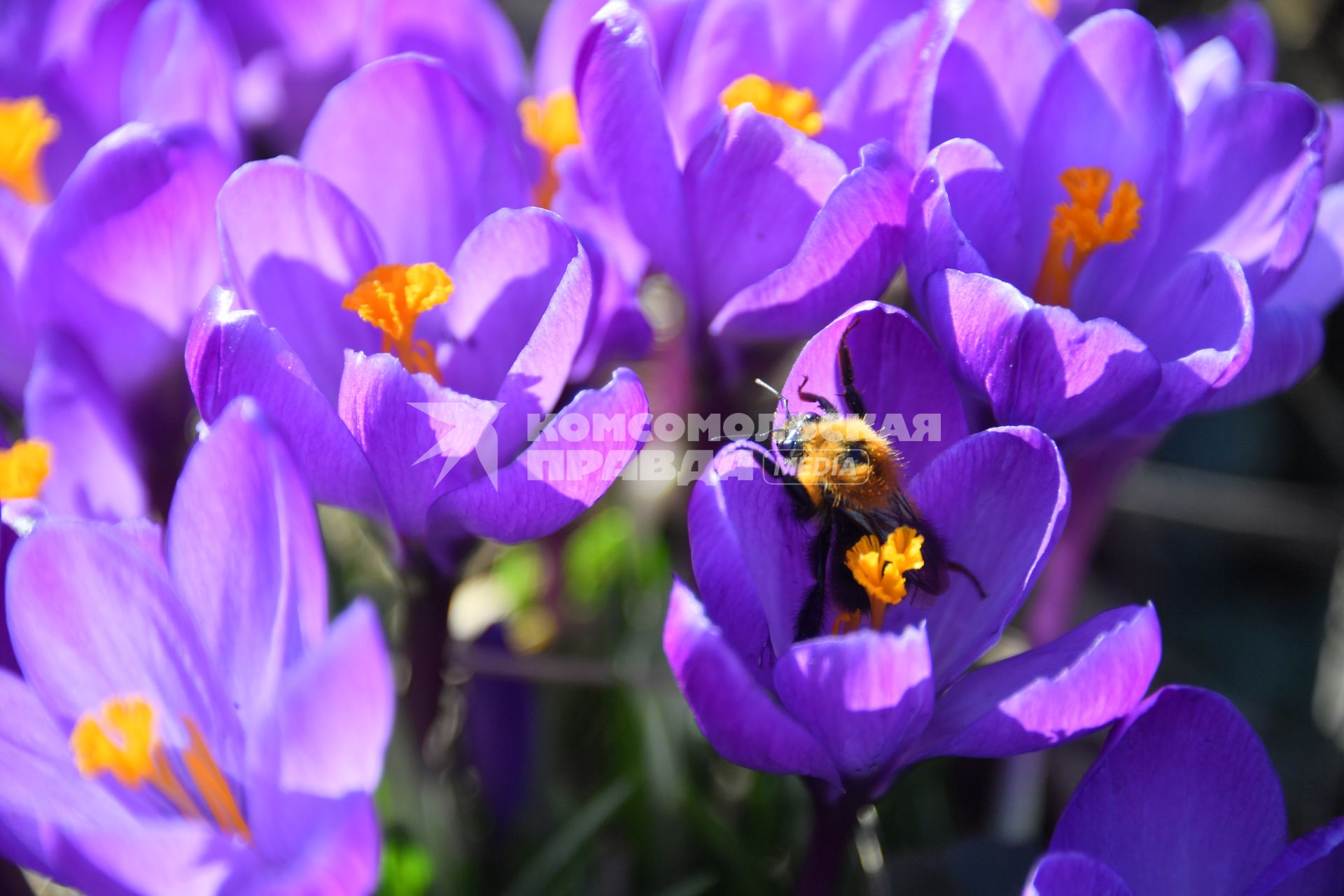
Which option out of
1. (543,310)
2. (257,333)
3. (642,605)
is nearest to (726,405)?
(543,310)

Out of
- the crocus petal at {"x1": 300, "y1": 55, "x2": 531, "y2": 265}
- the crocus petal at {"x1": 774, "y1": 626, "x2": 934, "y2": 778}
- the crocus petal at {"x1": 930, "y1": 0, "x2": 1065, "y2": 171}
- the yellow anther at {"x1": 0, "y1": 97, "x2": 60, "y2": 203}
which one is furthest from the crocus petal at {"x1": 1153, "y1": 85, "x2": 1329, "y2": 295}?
the yellow anther at {"x1": 0, "y1": 97, "x2": 60, "y2": 203}

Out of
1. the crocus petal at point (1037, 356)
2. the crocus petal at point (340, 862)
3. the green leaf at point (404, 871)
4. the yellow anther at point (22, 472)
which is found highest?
the crocus petal at point (1037, 356)

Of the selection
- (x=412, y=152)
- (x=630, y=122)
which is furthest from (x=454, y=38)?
(x=630, y=122)

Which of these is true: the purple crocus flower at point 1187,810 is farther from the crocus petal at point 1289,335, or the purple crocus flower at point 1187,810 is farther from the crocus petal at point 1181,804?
the crocus petal at point 1289,335

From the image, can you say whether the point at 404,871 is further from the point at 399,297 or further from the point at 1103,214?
the point at 1103,214

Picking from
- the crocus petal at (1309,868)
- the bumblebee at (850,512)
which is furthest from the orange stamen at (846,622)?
the crocus petal at (1309,868)

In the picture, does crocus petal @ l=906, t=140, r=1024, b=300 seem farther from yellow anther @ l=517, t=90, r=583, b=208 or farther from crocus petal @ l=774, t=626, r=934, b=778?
yellow anther @ l=517, t=90, r=583, b=208
